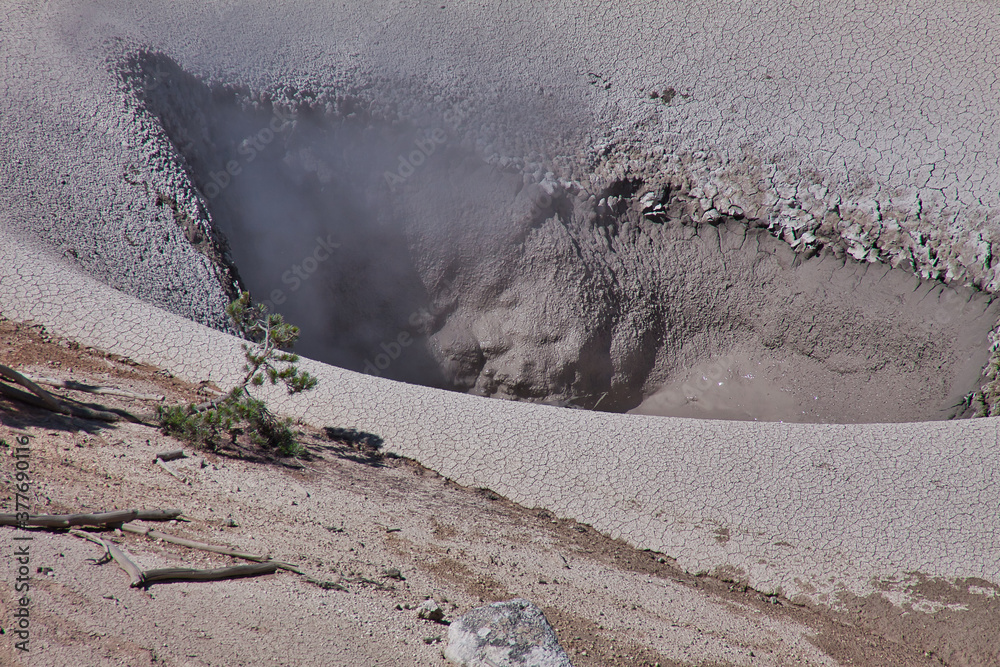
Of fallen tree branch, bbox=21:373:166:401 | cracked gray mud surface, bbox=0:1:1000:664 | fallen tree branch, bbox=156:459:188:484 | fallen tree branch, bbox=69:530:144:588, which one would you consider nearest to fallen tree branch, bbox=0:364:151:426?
fallen tree branch, bbox=21:373:166:401

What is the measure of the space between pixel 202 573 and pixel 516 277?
185 inches

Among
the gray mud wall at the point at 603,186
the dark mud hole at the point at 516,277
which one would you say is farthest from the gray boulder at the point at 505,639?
the dark mud hole at the point at 516,277

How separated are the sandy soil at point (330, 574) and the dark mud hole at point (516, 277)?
304 centimetres

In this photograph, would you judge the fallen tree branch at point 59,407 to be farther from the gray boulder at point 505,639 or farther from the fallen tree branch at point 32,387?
the gray boulder at point 505,639

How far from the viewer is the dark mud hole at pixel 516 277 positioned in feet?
19.2

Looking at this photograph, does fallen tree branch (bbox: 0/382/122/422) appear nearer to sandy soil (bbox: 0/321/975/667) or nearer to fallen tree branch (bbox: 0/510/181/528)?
sandy soil (bbox: 0/321/975/667)

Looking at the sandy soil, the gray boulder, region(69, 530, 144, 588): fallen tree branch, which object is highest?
the gray boulder

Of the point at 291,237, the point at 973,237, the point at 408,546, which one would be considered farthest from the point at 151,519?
the point at 973,237

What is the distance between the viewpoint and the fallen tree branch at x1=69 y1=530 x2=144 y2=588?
1872 millimetres

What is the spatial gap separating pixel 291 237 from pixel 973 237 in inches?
216

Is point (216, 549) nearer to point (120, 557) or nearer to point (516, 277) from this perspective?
point (120, 557)

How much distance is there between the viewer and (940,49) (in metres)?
5.94

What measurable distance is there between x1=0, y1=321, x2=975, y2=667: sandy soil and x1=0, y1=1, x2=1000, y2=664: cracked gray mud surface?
0.63 ft

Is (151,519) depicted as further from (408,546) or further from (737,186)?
(737,186)
